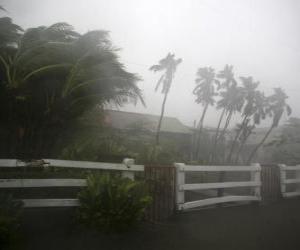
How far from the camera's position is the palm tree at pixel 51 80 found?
24.5 feet

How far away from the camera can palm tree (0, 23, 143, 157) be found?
24.5ft

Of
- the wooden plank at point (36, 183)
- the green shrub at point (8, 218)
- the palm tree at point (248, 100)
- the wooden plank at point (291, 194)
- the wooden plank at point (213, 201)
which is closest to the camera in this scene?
the green shrub at point (8, 218)

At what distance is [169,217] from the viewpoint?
5660 mm

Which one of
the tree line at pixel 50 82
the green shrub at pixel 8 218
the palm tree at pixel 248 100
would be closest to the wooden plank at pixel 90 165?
the green shrub at pixel 8 218

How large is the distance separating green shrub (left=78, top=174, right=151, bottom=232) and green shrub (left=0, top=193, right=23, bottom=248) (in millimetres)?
1033

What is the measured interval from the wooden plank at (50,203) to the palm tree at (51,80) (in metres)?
3.36

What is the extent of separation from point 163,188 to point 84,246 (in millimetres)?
2202

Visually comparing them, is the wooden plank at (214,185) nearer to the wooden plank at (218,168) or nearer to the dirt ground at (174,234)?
the wooden plank at (218,168)

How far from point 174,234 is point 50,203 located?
218 cm

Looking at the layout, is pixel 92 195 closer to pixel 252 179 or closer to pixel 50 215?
pixel 50 215

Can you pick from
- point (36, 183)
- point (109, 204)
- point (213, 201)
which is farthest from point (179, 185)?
point (36, 183)

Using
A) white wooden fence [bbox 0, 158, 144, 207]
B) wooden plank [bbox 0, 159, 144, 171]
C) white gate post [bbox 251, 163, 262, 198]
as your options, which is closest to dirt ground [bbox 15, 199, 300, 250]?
white wooden fence [bbox 0, 158, 144, 207]

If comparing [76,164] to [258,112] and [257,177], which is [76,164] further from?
[258,112]

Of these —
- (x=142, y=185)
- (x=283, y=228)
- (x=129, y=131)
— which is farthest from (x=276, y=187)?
(x=129, y=131)
